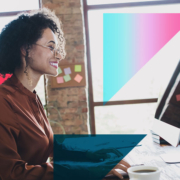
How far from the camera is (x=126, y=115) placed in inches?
126

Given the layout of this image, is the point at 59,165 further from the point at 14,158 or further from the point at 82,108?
the point at 82,108

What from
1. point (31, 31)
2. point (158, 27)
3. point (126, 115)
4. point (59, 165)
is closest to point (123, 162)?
point (59, 165)

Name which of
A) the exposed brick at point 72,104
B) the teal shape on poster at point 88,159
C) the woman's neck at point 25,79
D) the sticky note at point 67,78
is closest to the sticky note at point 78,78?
the sticky note at point 67,78

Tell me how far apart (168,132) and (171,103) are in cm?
23

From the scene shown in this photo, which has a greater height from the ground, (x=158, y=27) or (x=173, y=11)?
(x=173, y=11)

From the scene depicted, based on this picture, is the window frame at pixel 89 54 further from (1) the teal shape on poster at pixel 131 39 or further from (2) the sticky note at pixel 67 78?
(2) the sticky note at pixel 67 78

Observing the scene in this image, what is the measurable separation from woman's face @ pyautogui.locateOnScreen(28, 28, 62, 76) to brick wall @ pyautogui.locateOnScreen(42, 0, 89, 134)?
1.72 metres

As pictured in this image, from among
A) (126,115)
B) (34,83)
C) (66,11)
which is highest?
(66,11)

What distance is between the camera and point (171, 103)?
1.39 metres

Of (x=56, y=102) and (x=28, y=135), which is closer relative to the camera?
(x=28, y=135)

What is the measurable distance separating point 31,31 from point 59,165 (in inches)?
30.9

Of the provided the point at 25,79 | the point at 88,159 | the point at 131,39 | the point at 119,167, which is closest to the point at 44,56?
the point at 25,79

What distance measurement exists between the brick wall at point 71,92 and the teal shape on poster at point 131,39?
0.44m

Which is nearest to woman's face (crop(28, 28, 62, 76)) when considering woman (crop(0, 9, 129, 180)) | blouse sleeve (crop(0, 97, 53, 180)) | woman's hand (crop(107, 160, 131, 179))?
woman (crop(0, 9, 129, 180))
